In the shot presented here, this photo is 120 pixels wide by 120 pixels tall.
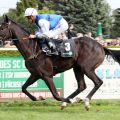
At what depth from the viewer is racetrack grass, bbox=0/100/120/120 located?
434 inches

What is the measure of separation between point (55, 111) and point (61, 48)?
1414mm

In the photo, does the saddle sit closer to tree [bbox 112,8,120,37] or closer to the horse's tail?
the horse's tail

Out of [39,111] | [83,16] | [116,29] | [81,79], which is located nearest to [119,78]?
[81,79]

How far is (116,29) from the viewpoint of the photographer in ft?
217

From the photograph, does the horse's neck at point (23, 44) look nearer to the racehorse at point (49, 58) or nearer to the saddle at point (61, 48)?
the racehorse at point (49, 58)

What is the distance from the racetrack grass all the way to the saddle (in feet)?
4.24

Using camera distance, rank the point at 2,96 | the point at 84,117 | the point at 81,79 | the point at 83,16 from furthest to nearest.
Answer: the point at 83,16
the point at 2,96
the point at 81,79
the point at 84,117

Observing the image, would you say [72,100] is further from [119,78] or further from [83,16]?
[83,16]

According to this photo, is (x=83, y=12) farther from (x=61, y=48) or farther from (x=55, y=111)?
(x=55, y=111)

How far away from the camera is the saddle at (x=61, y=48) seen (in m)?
12.1

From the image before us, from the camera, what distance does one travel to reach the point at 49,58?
12.2 meters

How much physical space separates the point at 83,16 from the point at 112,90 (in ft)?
120

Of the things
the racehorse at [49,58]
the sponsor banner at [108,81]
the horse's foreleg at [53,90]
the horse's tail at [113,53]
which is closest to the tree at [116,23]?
the sponsor banner at [108,81]

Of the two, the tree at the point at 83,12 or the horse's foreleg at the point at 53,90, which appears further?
the tree at the point at 83,12
